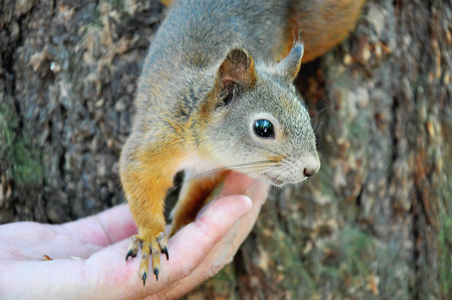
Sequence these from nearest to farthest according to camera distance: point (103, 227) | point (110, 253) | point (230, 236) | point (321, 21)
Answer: point (110, 253), point (230, 236), point (103, 227), point (321, 21)

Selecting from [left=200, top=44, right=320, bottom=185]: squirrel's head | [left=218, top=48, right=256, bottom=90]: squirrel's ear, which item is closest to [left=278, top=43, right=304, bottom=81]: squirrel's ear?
[left=200, top=44, right=320, bottom=185]: squirrel's head

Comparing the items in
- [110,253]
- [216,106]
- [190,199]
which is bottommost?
[190,199]

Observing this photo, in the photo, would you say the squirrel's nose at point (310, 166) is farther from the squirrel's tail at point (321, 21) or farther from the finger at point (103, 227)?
the finger at point (103, 227)

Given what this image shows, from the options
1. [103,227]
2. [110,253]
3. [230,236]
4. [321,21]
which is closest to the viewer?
[110,253]

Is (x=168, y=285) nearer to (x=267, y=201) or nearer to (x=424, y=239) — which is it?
(x=267, y=201)

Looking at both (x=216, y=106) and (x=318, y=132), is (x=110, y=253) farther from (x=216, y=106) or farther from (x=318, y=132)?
(x=318, y=132)

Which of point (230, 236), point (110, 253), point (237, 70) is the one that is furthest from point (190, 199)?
point (237, 70)

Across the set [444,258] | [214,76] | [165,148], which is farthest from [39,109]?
[444,258]
